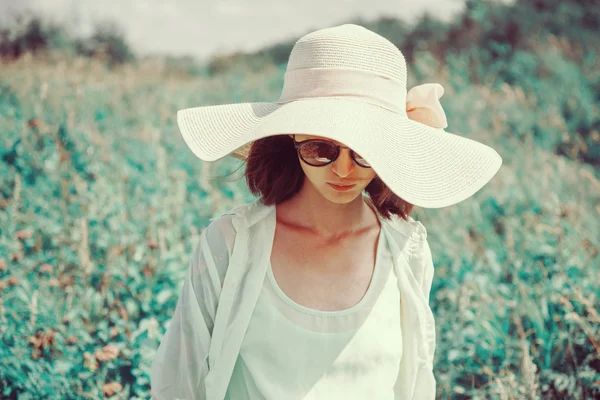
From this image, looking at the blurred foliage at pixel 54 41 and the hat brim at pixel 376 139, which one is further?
the blurred foliage at pixel 54 41

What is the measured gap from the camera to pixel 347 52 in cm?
147

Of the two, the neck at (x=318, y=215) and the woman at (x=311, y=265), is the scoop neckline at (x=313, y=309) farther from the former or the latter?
the neck at (x=318, y=215)

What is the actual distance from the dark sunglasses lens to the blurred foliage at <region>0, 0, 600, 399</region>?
1188 millimetres

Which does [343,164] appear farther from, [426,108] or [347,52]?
[426,108]

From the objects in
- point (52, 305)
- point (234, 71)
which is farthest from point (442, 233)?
point (234, 71)

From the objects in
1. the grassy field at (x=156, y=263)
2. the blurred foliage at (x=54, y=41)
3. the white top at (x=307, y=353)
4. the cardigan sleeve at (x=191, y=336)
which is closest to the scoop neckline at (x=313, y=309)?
the white top at (x=307, y=353)

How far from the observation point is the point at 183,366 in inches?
58.8

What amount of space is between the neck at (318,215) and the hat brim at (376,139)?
0.97 feet

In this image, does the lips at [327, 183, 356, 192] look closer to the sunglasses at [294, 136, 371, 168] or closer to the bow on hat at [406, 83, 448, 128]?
the sunglasses at [294, 136, 371, 168]

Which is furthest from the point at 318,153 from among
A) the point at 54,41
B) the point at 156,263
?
the point at 54,41

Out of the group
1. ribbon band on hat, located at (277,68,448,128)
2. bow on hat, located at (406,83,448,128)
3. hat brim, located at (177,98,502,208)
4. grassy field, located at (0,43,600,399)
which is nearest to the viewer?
hat brim, located at (177,98,502,208)

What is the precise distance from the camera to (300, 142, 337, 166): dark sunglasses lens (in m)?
1.39

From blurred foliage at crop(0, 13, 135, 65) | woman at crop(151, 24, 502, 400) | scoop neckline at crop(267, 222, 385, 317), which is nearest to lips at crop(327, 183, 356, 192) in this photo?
woman at crop(151, 24, 502, 400)

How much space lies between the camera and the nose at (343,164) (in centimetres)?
139
